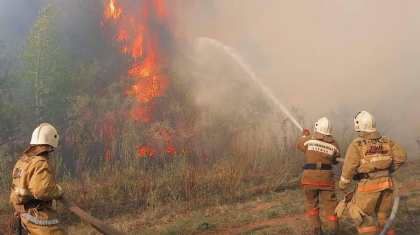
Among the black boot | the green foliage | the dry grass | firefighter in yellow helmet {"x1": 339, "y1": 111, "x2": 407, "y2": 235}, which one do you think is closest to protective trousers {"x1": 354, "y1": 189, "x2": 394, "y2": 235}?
firefighter in yellow helmet {"x1": 339, "y1": 111, "x2": 407, "y2": 235}

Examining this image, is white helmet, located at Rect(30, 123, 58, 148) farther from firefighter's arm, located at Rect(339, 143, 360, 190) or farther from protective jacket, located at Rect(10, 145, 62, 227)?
firefighter's arm, located at Rect(339, 143, 360, 190)

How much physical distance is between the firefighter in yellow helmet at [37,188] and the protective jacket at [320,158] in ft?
13.1

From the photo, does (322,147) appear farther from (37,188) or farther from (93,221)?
(37,188)

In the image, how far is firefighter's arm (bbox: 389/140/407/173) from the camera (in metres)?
4.59

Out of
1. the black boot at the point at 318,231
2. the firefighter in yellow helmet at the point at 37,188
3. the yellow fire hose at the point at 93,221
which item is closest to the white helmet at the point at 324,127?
the black boot at the point at 318,231

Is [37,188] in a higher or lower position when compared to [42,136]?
lower

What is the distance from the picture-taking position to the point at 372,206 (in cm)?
461

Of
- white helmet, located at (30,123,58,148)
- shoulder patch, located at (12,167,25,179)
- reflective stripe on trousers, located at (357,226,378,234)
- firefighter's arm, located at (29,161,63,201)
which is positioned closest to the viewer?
firefighter's arm, located at (29,161,63,201)

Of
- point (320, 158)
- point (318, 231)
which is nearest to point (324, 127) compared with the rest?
point (320, 158)

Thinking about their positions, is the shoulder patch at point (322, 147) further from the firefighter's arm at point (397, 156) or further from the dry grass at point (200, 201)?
the dry grass at point (200, 201)

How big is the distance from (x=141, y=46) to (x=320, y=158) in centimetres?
1694

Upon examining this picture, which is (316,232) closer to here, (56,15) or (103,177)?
(103,177)

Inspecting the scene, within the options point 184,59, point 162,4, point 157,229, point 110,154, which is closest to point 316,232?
point 157,229

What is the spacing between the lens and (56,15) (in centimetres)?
1430
